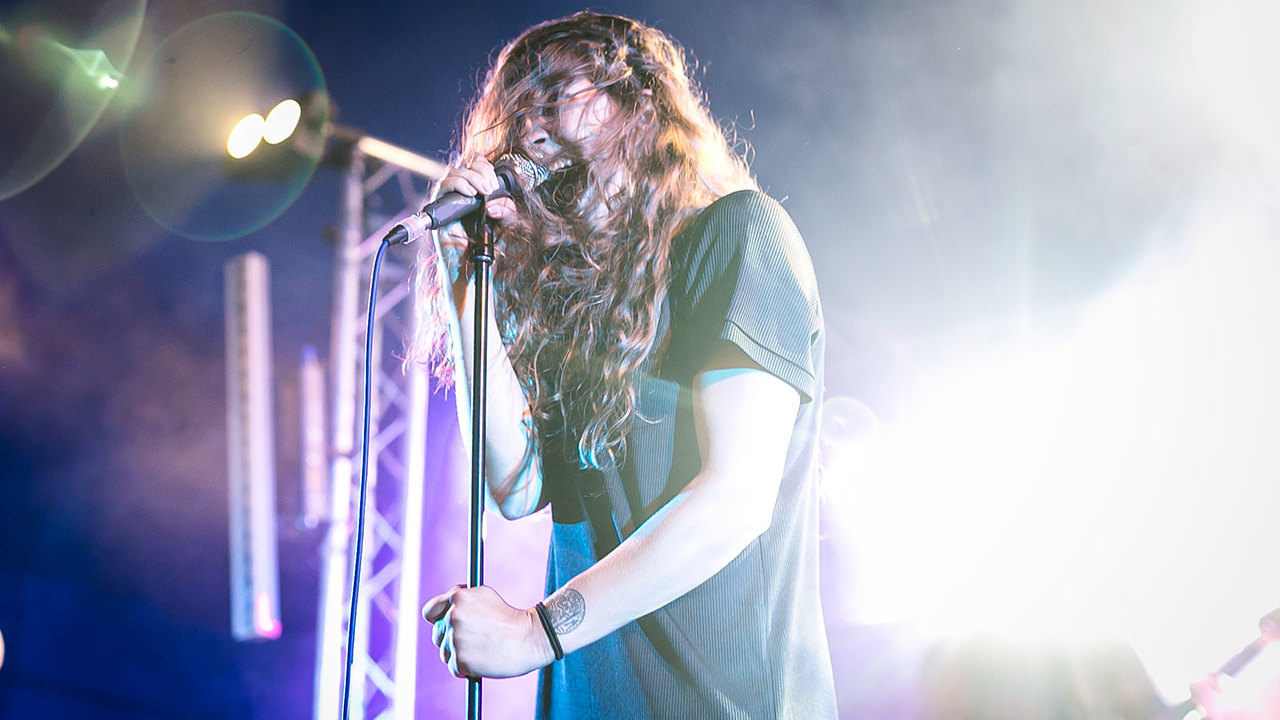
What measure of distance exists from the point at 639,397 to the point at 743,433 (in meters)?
0.22

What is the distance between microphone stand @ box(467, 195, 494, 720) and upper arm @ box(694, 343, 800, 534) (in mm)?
282

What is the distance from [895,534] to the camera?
137 inches

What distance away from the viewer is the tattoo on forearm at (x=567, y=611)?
96 cm

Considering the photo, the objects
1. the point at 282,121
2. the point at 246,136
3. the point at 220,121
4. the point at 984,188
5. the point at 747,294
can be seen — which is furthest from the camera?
the point at 220,121

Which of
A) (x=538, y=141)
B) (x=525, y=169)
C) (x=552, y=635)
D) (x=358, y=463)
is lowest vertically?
(x=552, y=635)

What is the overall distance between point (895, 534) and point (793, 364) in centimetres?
271

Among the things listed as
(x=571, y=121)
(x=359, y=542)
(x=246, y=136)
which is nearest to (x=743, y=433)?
(x=359, y=542)

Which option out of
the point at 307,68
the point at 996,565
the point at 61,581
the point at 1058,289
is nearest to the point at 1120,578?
the point at 996,565

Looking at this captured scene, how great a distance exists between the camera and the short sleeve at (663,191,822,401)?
105 cm

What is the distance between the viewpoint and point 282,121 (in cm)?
404

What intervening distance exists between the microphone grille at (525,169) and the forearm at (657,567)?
533 mm

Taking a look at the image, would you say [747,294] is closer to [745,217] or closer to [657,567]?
[745,217]

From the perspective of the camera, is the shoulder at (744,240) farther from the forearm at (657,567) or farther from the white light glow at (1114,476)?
the white light glow at (1114,476)

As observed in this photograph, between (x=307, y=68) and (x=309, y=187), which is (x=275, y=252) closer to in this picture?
(x=309, y=187)
